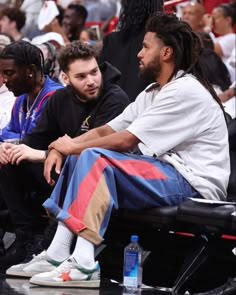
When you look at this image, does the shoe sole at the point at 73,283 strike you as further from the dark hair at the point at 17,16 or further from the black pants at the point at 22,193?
the dark hair at the point at 17,16

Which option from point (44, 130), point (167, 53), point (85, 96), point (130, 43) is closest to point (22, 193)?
point (44, 130)

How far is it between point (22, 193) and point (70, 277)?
107 cm

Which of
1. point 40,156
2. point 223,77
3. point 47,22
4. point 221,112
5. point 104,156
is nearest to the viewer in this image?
point 104,156

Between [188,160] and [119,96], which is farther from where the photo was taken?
[119,96]

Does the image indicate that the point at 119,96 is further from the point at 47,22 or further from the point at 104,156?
the point at 47,22

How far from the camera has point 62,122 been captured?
570 centimetres

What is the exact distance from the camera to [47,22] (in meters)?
9.94

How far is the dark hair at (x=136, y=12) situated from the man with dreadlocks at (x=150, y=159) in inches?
49.0

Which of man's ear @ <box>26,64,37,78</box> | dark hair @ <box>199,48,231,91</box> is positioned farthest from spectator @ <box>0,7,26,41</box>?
man's ear @ <box>26,64,37,78</box>

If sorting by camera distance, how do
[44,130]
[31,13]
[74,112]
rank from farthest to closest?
[31,13]
[44,130]
[74,112]

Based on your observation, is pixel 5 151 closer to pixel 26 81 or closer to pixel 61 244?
pixel 26 81

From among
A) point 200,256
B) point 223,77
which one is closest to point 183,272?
point 200,256

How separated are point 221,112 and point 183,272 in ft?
2.90

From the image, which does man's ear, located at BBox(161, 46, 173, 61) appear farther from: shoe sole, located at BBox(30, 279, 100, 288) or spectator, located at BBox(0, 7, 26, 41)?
spectator, located at BBox(0, 7, 26, 41)
